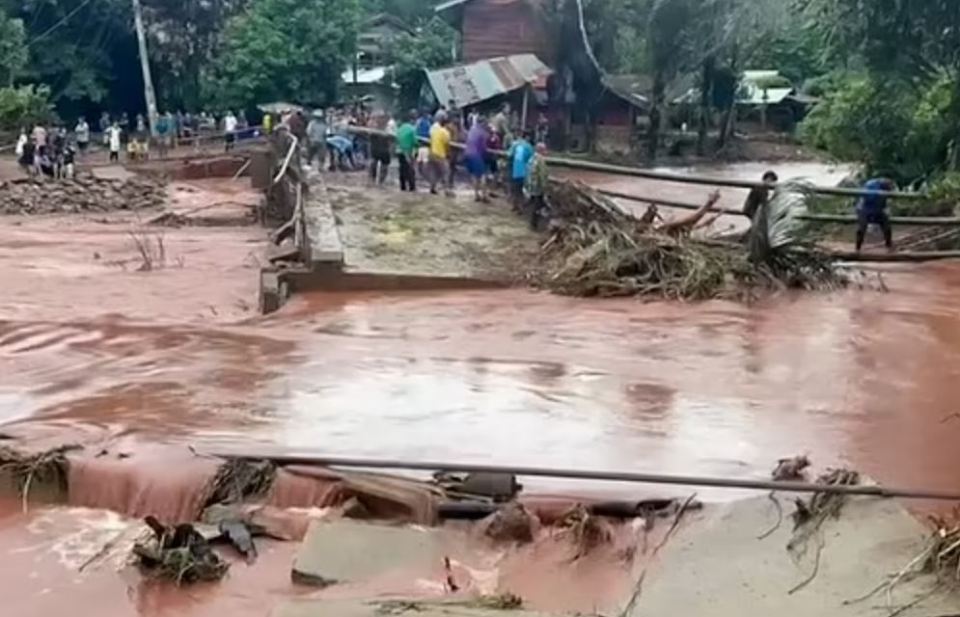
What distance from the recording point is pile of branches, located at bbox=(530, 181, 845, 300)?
1451 centimetres

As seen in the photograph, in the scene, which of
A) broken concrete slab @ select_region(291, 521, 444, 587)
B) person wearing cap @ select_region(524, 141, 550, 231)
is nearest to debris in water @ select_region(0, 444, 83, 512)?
broken concrete slab @ select_region(291, 521, 444, 587)

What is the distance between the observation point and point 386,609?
21.1 ft

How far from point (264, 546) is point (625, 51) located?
4032 centimetres

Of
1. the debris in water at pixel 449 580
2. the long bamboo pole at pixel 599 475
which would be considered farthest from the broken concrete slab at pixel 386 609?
the long bamboo pole at pixel 599 475

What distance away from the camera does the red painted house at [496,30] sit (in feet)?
148

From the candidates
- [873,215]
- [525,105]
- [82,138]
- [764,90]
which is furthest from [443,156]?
[764,90]

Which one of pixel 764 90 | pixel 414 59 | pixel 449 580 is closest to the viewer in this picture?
pixel 449 580

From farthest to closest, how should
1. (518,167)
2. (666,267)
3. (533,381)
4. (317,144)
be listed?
(317,144)
(518,167)
(666,267)
(533,381)

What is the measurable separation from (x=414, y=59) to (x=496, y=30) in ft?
11.2

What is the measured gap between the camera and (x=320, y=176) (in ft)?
79.4

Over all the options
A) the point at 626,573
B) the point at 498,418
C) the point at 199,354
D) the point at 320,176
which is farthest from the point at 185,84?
the point at 626,573

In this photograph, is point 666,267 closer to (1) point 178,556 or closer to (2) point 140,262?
(1) point 178,556

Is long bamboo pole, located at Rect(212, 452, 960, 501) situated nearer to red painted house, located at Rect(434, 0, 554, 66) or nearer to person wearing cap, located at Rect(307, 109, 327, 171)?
person wearing cap, located at Rect(307, 109, 327, 171)

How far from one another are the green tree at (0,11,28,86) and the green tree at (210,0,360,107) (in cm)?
623
